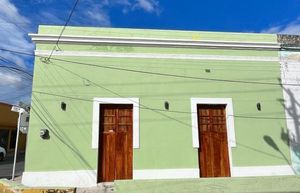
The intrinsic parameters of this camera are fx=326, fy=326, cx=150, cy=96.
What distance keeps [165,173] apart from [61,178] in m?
3.39

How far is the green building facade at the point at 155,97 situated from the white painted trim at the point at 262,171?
0.03 metres

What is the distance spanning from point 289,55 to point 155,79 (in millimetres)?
5371

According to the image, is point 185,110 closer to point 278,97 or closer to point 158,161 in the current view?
point 158,161

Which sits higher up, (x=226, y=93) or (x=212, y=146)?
(x=226, y=93)

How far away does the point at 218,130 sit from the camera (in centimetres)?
1171

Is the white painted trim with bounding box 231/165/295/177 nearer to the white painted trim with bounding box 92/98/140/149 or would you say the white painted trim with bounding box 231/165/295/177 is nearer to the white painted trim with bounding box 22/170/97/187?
the white painted trim with bounding box 92/98/140/149

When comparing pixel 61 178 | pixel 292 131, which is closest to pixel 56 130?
pixel 61 178

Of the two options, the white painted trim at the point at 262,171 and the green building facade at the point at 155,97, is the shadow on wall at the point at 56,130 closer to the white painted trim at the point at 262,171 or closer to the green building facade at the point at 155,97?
the green building facade at the point at 155,97

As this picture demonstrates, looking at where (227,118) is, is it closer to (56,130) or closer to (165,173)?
(165,173)

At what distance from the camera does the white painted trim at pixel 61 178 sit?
1034 centimetres

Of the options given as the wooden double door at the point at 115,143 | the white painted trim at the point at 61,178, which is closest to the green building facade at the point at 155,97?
the white painted trim at the point at 61,178

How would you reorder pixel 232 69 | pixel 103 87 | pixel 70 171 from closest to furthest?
pixel 70 171 < pixel 103 87 < pixel 232 69

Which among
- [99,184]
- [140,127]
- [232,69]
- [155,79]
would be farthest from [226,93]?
[99,184]

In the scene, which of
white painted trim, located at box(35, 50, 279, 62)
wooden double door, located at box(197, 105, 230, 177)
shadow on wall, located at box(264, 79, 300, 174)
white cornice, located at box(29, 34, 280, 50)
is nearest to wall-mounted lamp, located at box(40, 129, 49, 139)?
white painted trim, located at box(35, 50, 279, 62)
